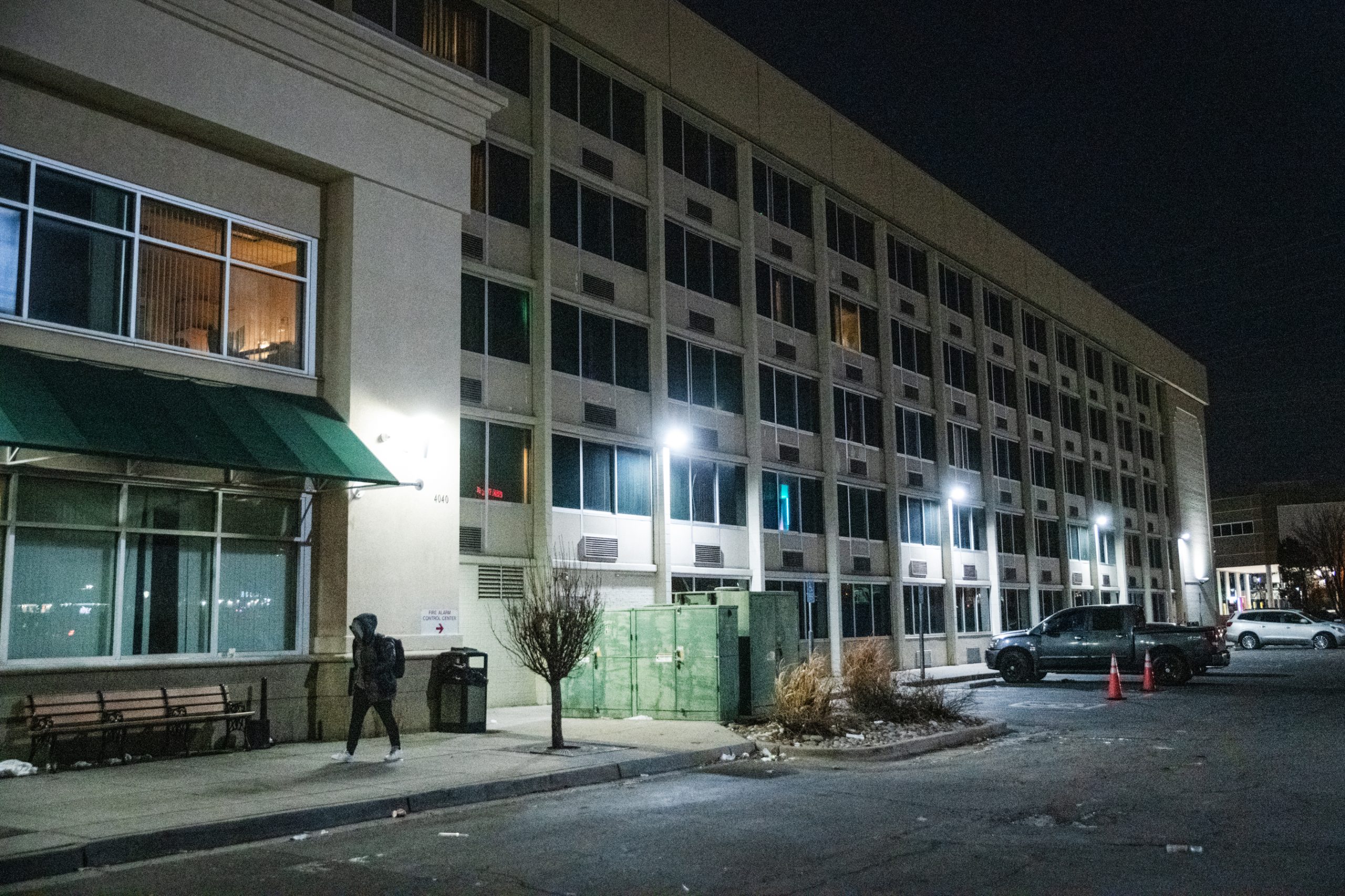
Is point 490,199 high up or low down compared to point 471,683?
up

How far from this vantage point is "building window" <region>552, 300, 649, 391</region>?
80.7ft

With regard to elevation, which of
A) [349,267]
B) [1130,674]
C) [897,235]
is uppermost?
[897,235]

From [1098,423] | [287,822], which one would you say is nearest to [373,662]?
[287,822]

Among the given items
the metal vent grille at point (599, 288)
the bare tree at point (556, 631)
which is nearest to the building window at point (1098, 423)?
the metal vent grille at point (599, 288)

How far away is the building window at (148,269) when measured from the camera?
14102 mm

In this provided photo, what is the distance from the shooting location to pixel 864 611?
34.0m

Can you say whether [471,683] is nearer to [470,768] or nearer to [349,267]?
[470,768]

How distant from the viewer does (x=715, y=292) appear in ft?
97.2

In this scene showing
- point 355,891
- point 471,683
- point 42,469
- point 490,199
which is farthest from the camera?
point 490,199

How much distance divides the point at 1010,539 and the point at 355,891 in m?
39.1

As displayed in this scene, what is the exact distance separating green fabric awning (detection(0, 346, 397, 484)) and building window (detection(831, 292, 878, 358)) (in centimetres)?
2068

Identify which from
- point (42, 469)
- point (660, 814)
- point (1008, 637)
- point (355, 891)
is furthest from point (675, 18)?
point (355, 891)

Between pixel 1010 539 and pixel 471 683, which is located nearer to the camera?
pixel 471 683

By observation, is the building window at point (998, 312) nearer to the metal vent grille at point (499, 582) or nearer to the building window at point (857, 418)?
the building window at point (857, 418)
